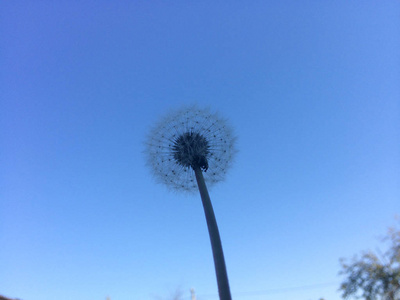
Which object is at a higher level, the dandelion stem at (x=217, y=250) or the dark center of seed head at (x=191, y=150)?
the dark center of seed head at (x=191, y=150)

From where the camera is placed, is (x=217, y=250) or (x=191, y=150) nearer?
(x=217, y=250)

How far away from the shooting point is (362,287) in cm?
1820

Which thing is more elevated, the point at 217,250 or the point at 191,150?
the point at 191,150

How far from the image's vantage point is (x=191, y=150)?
10047mm

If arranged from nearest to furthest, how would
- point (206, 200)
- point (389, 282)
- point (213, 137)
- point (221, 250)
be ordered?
point (221, 250)
point (206, 200)
point (213, 137)
point (389, 282)

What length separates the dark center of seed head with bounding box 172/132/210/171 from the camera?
991 centimetres

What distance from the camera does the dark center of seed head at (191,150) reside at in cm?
991

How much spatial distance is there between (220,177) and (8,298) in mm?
14198

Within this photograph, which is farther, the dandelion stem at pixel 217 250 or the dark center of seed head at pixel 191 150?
the dark center of seed head at pixel 191 150

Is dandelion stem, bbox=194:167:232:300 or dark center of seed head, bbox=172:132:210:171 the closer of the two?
dandelion stem, bbox=194:167:232:300

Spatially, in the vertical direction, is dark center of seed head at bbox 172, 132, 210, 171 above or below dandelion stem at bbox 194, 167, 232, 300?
above

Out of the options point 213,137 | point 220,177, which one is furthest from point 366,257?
point 213,137

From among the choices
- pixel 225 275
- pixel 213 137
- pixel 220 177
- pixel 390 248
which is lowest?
pixel 225 275

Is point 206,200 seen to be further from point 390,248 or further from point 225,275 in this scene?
point 390,248
